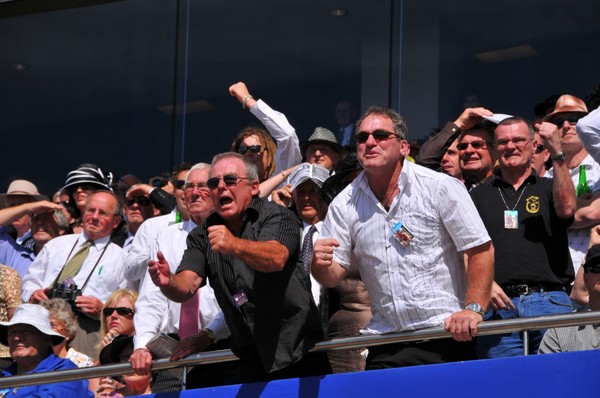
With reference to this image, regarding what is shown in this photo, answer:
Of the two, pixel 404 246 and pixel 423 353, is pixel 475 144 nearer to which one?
pixel 404 246

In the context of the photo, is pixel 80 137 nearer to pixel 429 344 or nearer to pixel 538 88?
pixel 538 88

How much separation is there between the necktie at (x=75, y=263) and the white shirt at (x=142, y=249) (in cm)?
94

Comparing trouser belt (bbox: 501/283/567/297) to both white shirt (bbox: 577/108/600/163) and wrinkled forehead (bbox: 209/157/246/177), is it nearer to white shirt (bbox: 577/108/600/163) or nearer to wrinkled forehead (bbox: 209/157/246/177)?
white shirt (bbox: 577/108/600/163)

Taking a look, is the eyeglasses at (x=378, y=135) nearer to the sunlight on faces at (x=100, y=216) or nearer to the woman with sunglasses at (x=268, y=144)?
the woman with sunglasses at (x=268, y=144)

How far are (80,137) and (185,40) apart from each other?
5.56 ft

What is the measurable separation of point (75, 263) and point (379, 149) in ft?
13.2

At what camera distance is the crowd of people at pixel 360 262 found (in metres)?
5.94

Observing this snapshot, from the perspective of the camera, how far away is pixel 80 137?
547 inches

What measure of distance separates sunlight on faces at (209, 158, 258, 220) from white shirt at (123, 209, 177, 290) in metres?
1.96

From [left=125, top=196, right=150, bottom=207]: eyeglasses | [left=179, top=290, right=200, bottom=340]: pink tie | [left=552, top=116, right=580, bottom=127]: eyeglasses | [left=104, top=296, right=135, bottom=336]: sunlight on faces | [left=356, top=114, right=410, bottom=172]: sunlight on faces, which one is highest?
[left=552, top=116, right=580, bottom=127]: eyeglasses

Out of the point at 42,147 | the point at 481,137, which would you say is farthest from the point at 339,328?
the point at 42,147

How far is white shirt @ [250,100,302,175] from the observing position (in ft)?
28.8

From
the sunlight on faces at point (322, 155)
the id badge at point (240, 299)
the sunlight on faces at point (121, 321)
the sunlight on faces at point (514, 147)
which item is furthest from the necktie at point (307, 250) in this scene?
the sunlight on faces at point (322, 155)

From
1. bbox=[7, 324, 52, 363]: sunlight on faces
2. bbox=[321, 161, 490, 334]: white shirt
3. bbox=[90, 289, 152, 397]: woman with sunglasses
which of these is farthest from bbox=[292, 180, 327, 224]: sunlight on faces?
bbox=[7, 324, 52, 363]: sunlight on faces
